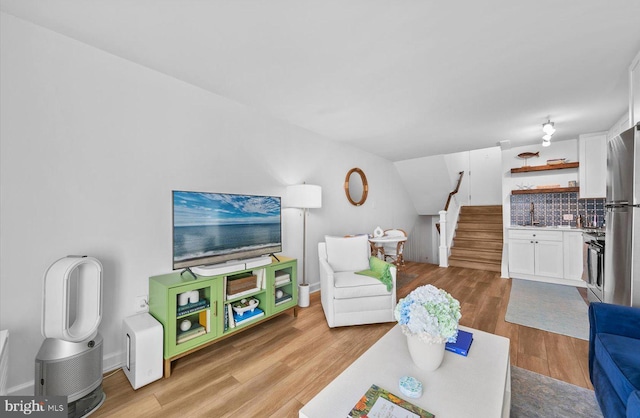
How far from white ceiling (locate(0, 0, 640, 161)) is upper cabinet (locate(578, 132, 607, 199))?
0.91 metres

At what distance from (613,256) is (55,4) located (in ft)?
14.2

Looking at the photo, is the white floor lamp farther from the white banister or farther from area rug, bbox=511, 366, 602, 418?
the white banister

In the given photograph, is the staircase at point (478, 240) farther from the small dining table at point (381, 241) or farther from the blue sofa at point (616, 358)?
the blue sofa at point (616, 358)

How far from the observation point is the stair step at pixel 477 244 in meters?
5.23

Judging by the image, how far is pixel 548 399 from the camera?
5.25ft

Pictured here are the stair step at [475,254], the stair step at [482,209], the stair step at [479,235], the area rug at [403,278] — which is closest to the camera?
the area rug at [403,278]

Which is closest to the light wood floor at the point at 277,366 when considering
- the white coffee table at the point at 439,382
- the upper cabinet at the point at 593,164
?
the white coffee table at the point at 439,382

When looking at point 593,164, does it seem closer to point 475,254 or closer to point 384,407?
point 475,254

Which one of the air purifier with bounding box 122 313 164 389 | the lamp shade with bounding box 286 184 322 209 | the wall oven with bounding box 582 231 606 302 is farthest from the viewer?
the lamp shade with bounding box 286 184 322 209

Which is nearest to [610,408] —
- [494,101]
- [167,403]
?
[167,403]

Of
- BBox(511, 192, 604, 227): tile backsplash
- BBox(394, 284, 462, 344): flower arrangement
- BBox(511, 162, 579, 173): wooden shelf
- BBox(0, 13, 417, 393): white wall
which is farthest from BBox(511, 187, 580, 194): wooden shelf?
BBox(0, 13, 417, 393): white wall

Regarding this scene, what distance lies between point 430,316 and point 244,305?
1804 mm

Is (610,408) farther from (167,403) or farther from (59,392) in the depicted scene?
(59,392)

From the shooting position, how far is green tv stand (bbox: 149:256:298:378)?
1853 millimetres
